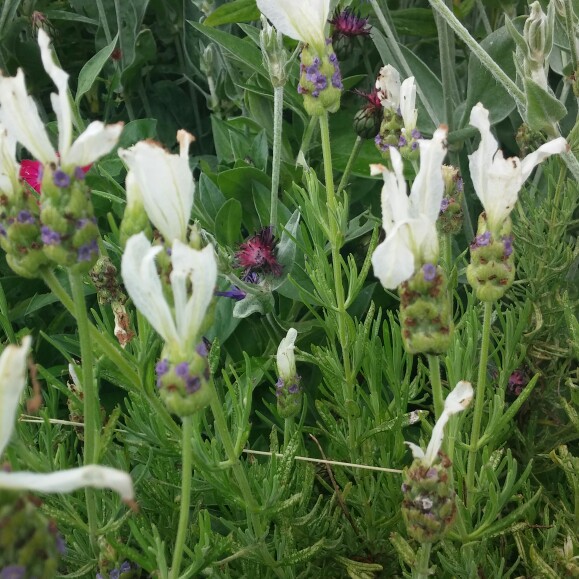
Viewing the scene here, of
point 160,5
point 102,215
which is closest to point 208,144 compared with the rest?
point 160,5

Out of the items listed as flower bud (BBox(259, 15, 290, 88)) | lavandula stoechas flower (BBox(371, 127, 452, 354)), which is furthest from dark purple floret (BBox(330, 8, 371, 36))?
lavandula stoechas flower (BBox(371, 127, 452, 354))

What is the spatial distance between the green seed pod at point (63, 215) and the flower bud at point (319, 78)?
0.32 meters

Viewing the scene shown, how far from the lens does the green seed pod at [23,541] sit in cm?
41

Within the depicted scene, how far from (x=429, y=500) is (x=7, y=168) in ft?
1.28

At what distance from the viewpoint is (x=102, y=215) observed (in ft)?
4.21

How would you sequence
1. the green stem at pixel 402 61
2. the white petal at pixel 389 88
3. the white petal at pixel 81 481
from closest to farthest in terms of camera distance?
1. the white petal at pixel 81 481
2. the white petal at pixel 389 88
3. the green stem at pixel 402 61

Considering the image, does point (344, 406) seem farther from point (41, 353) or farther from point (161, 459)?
point (41, 353)

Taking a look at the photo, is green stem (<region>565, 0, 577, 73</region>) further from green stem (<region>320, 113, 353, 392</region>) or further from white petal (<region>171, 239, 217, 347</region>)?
white petal (<region>171, 239, 217, 347</region>)

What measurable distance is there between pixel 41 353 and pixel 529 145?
82cm

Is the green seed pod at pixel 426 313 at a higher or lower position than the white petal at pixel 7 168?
lower

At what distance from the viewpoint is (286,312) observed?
124 cm

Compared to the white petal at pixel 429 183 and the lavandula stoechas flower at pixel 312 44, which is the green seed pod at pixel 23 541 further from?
the lavandula stoechas flower at pixel 312 44

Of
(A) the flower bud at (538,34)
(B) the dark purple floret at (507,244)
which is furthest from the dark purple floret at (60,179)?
(A) the flower bud at (538,34)

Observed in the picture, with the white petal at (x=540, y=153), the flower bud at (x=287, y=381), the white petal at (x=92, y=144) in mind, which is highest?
the white petal at (x=92, y=144)
